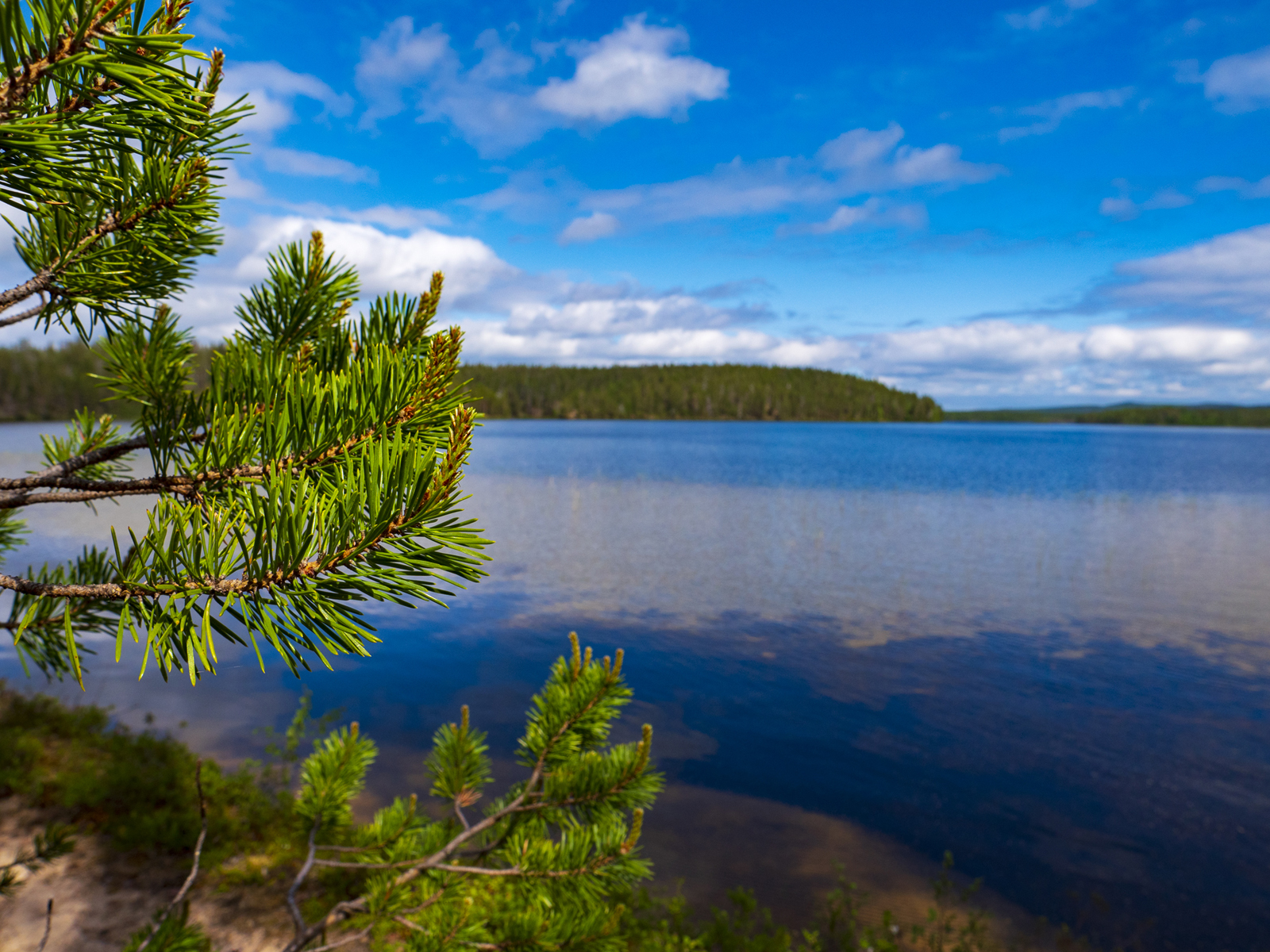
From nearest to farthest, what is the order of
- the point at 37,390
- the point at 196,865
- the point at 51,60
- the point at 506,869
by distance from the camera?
1. the point at 51,60
2. the point at 196,865
3. the point at 506,869
4. the point at 37,390

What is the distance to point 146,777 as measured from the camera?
854cm

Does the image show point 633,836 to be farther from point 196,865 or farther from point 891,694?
point 891,694

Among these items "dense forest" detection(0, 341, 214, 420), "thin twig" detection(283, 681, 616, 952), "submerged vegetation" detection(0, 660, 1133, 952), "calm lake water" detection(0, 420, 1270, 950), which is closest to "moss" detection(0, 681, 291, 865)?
"submerged vegetation" detection(0, 660, 1133, 952)

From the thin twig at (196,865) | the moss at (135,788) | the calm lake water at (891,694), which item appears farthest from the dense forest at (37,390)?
the thin twig at (196,865)

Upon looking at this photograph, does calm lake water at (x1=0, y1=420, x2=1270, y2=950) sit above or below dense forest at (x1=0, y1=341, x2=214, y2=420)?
below

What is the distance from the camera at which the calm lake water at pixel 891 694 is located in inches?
339

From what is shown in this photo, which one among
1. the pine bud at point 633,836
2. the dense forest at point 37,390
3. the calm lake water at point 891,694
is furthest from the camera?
the dense forest at point 37,390

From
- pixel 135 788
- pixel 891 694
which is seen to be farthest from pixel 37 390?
pixel 891 694

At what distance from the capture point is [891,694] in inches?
512

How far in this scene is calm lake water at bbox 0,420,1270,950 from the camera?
860 centimetres

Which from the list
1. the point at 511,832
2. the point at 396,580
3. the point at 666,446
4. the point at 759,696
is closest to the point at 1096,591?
the point at 759,696

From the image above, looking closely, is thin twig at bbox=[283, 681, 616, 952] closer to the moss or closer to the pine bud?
the pine bud

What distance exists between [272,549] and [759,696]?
12.7 metres

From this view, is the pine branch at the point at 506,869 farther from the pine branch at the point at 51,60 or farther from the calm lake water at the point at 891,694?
the calm lake water at the point at 891,694
